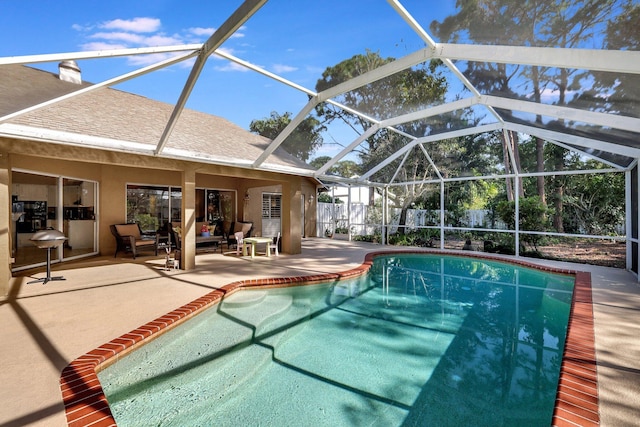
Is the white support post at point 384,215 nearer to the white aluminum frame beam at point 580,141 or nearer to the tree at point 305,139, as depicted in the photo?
the tree at point 305,139

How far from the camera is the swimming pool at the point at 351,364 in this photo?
2.88 metres

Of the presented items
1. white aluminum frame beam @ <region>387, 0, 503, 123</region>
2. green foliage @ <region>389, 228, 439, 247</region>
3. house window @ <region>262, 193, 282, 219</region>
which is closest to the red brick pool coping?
white aluminum frame beam @ <region>387, 0, 503, 123</region>

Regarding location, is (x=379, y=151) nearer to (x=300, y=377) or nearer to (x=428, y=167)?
(x=428, y=167)

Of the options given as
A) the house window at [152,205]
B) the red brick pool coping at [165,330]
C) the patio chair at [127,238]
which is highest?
the house window at [152,205]

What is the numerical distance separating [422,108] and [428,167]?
22.1 feet

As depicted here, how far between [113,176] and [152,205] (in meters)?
1.83

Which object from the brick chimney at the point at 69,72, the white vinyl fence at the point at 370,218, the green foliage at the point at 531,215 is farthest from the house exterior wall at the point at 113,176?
the green foliage at the point at 531,215

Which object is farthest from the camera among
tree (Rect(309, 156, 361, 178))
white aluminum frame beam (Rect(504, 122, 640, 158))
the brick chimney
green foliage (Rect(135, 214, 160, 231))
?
tree (Rect(309, 156, 361, 178))

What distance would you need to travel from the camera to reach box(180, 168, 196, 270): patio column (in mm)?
7957

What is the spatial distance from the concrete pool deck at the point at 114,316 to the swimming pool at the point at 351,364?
514 mm

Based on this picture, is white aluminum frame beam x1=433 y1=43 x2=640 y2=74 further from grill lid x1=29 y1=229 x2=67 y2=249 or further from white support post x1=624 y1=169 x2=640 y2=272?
grill lid x1=29 y1=229 x2=67 y2=249

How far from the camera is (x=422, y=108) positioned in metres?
7.60

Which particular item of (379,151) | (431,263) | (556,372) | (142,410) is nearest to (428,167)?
(379,151)

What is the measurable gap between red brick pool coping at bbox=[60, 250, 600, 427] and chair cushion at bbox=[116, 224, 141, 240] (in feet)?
20.8
